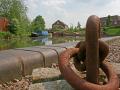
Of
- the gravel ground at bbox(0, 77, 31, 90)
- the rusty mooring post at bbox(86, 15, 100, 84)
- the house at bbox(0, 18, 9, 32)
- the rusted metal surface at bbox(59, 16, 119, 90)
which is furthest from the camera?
the house at bbox(0, 18, 9, 32)

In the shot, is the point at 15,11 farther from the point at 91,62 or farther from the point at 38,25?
the point at 91,62

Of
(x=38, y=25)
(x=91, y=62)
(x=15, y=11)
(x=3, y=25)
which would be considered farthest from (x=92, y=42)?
(x=38, y=25)

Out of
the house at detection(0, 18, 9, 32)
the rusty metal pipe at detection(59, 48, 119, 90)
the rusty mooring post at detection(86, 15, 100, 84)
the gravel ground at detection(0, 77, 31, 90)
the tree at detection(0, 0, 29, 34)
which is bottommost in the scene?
the gravel ground at detection(0, 77, 31, 90)

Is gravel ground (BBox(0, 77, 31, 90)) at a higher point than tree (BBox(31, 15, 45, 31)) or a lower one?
Answer: lower

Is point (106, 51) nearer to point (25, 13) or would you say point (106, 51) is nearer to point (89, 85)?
point (89, 85)

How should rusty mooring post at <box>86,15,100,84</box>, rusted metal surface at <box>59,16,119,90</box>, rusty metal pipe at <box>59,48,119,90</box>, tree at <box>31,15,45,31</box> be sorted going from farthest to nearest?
1. tree at <box>31,15,45,31</box>
2. rusty mooring post at <box>86,15,100,84</box>
3. rusted metal surface at <box>59,16,119,90</box>
4. rusty metal pipe at <box>59,48,119,90</box>

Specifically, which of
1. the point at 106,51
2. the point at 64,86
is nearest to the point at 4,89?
the point at 64,86

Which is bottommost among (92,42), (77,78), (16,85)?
(16,85)

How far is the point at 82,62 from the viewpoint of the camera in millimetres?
3771

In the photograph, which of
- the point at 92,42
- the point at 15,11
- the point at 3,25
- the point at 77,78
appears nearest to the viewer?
the point at 77,78

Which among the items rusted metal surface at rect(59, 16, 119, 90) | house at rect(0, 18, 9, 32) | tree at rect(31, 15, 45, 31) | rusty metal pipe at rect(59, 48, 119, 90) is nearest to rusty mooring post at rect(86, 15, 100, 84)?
rusted metal surface at rect(59, 16, 119, 90)

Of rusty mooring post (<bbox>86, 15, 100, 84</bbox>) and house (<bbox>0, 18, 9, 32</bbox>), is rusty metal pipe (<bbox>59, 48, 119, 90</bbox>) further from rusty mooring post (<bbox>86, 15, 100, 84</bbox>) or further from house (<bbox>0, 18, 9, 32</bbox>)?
house (<bbox>0, 18, 9, 32</bbox>)

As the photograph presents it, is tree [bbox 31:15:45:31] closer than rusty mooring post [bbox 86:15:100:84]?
No

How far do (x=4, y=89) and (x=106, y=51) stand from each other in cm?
216
